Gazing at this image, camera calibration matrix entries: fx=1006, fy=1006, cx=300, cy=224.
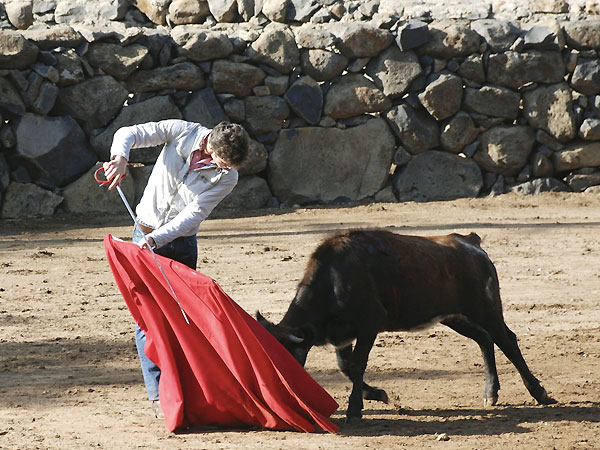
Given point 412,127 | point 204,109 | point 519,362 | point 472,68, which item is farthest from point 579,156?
point 519,362

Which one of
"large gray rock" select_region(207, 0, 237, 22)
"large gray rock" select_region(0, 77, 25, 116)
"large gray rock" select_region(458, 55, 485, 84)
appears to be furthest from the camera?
"large gray rock" select_region(207, 0, 237, 22)

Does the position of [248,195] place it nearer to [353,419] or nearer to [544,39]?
[544,39]

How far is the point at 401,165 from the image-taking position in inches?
561

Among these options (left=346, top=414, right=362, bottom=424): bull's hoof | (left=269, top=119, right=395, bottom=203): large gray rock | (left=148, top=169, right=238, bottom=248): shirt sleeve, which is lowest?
(left=269, top=119, right=395, bottom=203): large gray rock

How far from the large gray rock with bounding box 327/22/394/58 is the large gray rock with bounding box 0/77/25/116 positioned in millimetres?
4351

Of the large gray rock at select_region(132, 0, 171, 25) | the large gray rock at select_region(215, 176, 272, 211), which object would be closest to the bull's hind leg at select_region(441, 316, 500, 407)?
the large gray rock at select_region(215, 176, 272, 211)

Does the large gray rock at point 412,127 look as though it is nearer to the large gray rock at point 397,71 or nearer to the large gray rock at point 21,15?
the large gray rock at point 397,71

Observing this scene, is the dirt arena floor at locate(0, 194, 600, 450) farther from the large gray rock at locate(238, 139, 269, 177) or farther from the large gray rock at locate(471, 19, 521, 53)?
the large gray rock at locate(471, 19, 521, 53)

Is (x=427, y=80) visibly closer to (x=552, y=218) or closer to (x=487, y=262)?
(x=552, y=218)

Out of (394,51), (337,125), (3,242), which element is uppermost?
(394,51)

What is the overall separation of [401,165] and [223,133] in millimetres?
8962

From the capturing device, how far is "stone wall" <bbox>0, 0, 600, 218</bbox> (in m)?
13.5

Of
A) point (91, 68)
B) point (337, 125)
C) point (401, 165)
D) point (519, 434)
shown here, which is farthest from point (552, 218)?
point (519, 434)

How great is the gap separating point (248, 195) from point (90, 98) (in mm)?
2494
